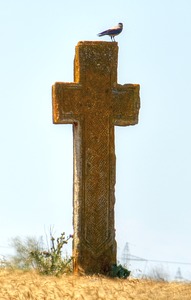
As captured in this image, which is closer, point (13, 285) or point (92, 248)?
Result: point (13, 285)

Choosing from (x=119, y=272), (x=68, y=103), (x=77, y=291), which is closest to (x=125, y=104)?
(x=68, y=103)

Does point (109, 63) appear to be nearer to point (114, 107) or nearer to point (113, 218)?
point (114, 107)

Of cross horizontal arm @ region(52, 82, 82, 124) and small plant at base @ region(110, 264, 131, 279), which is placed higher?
cross horizontal arm @ region(52, 82, 82, 124)

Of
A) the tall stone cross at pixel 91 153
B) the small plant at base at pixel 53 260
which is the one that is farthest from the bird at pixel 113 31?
the small plant at base at pixel 53 260

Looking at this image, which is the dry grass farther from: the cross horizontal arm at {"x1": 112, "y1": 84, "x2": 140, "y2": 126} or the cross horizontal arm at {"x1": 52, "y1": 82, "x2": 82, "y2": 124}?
the cross horizontal arm at {"x1": 112, "y1": 84, "x2": 140, "y2": 126}

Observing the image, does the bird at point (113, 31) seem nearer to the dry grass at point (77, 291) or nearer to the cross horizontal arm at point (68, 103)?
the cross horizontal arm at point (68, 103)

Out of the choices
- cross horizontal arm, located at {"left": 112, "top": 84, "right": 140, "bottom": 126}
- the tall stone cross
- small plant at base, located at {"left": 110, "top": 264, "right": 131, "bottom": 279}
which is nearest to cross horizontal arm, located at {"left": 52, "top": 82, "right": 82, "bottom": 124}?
the tall stone cross

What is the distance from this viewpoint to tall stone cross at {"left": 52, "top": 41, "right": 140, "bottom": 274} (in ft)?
55.6

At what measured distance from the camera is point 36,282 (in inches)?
535

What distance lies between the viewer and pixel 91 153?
1697 centimetres

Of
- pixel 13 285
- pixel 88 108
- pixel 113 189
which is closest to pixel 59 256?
pixel 113 189

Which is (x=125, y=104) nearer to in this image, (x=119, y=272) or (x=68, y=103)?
(x=68, y=103)

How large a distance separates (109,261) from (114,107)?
2758 millimetres

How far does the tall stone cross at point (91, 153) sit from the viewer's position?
55.6ft
